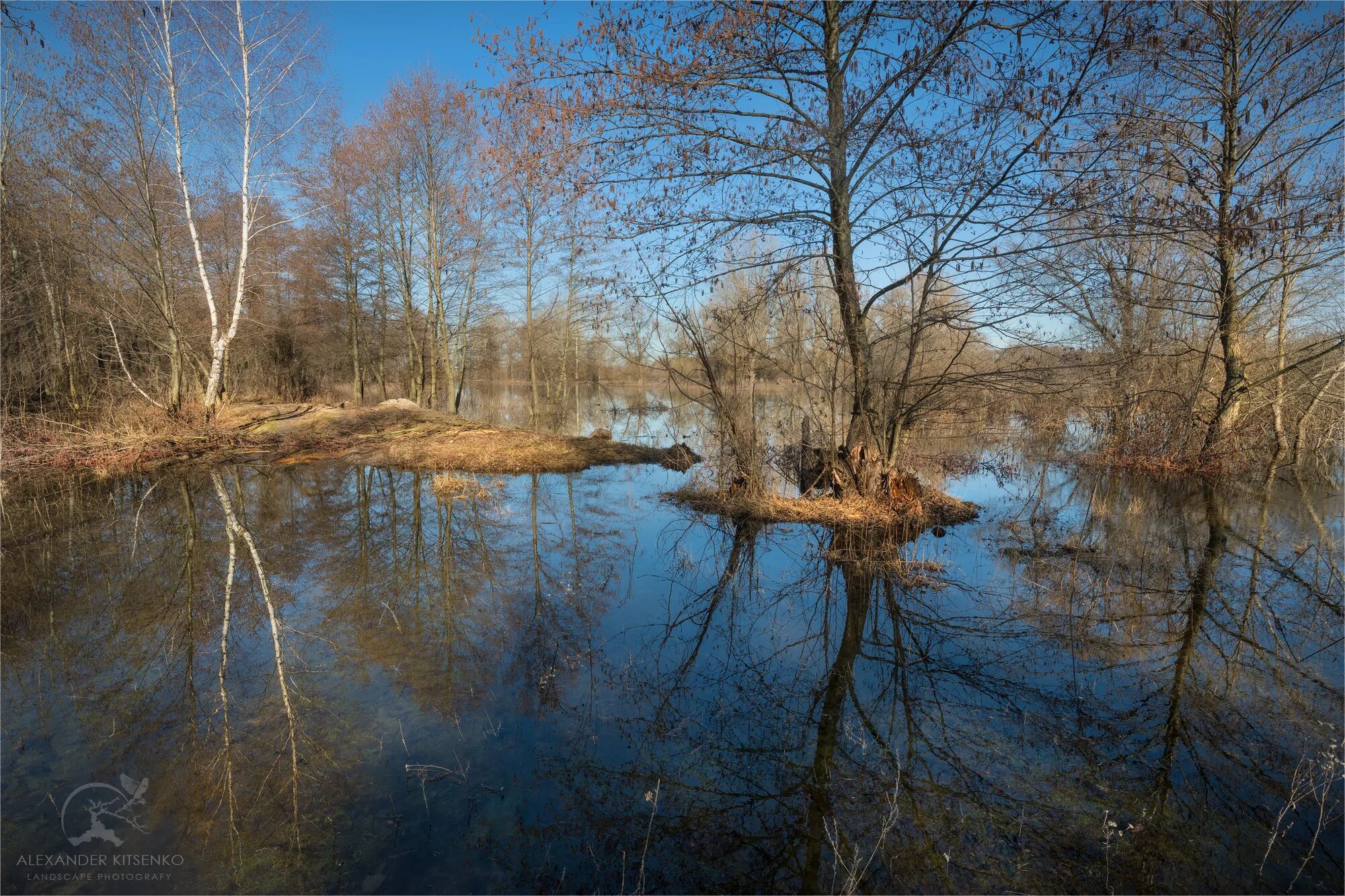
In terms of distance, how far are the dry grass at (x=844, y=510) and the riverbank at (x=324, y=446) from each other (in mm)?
4089

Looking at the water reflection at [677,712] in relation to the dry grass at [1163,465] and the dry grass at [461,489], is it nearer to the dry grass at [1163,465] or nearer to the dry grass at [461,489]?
the dry grass at [461,489]

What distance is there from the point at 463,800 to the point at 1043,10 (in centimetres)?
792

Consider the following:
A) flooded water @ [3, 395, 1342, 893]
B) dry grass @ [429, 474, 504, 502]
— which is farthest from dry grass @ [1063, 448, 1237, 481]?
dry grass @ [429, 474, 504, 502]

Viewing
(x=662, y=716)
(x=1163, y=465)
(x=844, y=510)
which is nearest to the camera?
(x=662, y=716)

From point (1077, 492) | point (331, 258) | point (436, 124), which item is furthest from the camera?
point (331, 258)

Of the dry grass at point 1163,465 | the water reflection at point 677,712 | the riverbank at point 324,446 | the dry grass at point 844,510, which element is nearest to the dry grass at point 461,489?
the riverbank at point 324,446

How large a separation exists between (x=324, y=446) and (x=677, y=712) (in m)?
12.6

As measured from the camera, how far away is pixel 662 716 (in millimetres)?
3594

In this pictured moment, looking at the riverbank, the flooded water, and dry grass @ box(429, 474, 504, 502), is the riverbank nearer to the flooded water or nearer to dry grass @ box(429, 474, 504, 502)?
dry grass @ box(429, 474, 504, 502)

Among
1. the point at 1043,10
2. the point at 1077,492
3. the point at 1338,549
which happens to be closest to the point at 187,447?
the point at 1043,10

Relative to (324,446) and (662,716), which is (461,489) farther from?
(662,716)

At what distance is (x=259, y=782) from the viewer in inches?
114

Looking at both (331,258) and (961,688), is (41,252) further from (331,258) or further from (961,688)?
(961,688)

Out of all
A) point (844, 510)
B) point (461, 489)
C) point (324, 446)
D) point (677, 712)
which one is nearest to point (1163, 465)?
point (844, 510)
